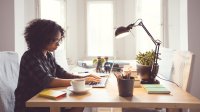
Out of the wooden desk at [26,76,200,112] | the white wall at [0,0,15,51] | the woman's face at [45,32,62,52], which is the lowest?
the wooden desk at [26,76,200,112]

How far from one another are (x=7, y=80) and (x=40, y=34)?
44 cm

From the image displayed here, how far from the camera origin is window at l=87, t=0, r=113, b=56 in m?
4.15

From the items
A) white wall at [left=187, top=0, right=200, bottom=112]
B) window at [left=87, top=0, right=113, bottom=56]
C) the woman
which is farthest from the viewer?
window at [left=87, top=0, right=113, bottom=56]

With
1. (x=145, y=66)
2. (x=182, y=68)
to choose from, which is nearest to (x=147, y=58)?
(x=145, y=66)

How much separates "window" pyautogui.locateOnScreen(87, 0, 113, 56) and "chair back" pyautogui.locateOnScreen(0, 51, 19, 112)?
7.25ft

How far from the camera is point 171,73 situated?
7.16 ft

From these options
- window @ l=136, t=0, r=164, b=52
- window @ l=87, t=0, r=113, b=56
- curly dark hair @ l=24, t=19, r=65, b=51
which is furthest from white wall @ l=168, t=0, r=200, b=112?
curly dark hair @ l=24, t=19, r=65, b=51

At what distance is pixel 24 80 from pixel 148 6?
9.49 ft

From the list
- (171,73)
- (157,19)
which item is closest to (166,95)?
(171,73)

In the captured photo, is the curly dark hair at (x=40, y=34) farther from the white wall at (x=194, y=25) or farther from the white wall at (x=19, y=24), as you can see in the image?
the white wall at (x=194, y=25)

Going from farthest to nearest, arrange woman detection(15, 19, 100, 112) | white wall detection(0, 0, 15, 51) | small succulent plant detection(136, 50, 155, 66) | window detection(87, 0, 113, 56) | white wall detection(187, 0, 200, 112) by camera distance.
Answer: window detection(87, 0, 113, 56) → white wall detection(187, 0, 200, 112) → white wall detection(0, 0, 15, 51) → small succulent plant detection(136, 50, 155, 66) → woman detection(15, 19, 100, 112)

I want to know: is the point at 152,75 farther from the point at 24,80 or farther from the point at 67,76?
the point at 24,80

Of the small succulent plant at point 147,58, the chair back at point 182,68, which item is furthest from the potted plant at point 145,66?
the chair back at point 182,68

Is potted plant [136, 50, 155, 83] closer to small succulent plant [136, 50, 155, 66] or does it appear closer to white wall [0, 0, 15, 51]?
small succulent plant [136, 50, 155, 66]
